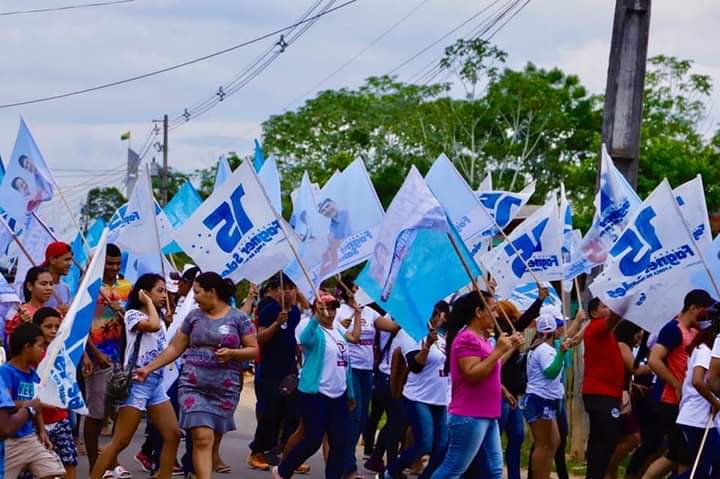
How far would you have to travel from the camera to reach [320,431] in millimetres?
10727

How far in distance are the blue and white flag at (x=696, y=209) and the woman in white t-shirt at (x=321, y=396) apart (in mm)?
2916

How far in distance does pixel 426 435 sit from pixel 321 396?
39.7 inches

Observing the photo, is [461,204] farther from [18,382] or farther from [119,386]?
[18,382]

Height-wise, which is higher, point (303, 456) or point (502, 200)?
point (502, 200)

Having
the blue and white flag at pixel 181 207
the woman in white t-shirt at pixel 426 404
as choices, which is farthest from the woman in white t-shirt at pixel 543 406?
the blue and white flag at pixel 181 207

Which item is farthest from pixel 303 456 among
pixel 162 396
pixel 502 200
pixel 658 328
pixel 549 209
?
pixel 502 200

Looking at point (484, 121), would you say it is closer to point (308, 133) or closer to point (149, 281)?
point (308, 133)

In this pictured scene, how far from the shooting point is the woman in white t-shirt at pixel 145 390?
1009 centimetres

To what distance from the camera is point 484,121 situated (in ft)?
176

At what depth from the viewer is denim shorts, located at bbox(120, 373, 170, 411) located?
10.1 meters

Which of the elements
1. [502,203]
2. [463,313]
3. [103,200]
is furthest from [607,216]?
[103,200]

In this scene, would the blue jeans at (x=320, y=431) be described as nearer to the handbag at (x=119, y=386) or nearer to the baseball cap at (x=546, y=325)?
the handbag at (x=119, y=386)

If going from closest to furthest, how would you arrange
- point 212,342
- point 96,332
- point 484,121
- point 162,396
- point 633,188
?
point 212,342 → point 162,396 → point 96,332 → point 633,188 → point 484,121

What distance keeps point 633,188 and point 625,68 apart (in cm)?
115
